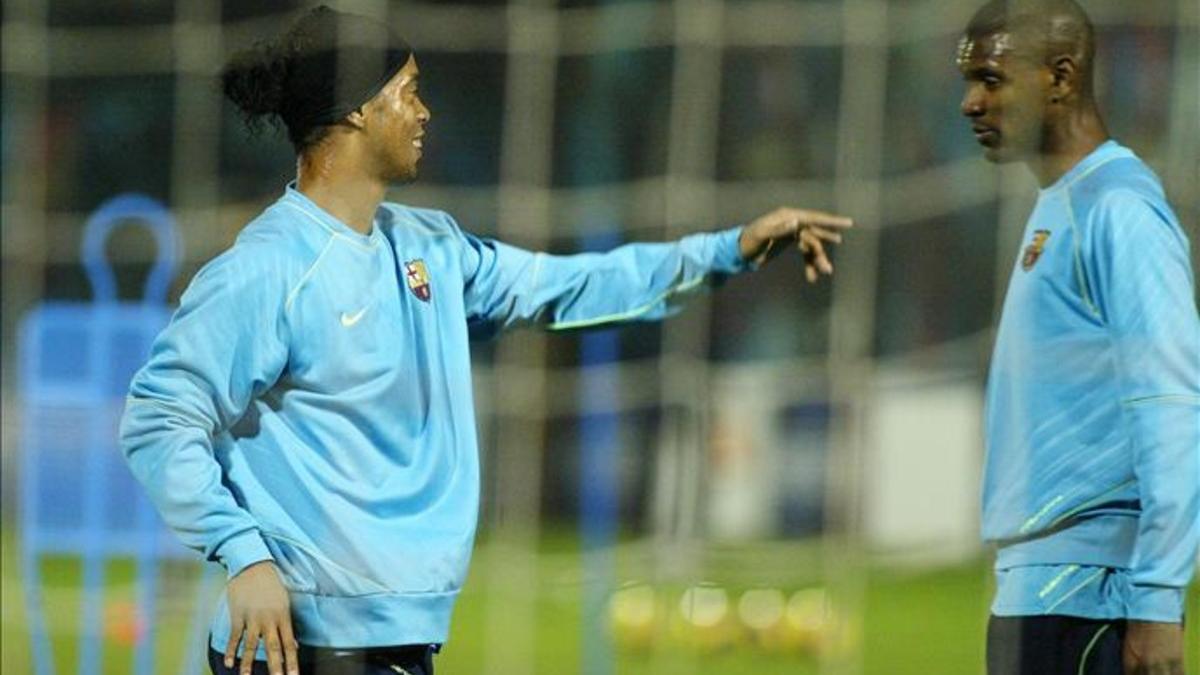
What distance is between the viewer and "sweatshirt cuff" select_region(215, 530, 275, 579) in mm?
2311

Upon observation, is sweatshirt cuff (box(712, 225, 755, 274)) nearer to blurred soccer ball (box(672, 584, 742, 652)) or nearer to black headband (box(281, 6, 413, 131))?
black headband (box(281, 6, 413, 131))

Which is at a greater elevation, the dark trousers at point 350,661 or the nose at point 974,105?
the nose at point 974,105

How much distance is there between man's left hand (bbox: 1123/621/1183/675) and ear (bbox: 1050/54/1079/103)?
1.92ft

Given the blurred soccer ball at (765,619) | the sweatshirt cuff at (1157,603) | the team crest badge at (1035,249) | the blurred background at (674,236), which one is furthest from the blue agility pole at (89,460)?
the sweatshirt cuff at (1157,603)

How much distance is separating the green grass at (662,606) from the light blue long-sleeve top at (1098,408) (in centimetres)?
255

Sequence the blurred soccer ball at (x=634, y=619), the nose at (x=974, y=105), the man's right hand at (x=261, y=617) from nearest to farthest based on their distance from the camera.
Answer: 1. the man's right hand at (x=261, y=617)
2. the nose at (x=974, y=105)
3. the blurred soccer ball at (x=634, y=619)

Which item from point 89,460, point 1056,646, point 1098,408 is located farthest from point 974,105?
point 89,460

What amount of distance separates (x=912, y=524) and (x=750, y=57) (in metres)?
1.67

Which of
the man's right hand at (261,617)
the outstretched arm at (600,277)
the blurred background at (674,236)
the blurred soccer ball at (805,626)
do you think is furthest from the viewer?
the blurred background at (674,236)

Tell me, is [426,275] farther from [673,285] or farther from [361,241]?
[673,285]

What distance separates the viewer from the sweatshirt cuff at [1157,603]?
2369 millimetres

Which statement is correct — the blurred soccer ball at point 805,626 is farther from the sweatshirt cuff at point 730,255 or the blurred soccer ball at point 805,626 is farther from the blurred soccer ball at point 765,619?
the sweatshirt cuff at point 730,255

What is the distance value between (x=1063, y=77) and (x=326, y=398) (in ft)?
2.88

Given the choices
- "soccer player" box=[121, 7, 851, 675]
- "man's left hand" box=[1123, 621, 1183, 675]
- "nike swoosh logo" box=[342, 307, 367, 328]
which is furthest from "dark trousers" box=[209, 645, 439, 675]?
"man's left hand" box=[1123, 621, 1183, 675]
